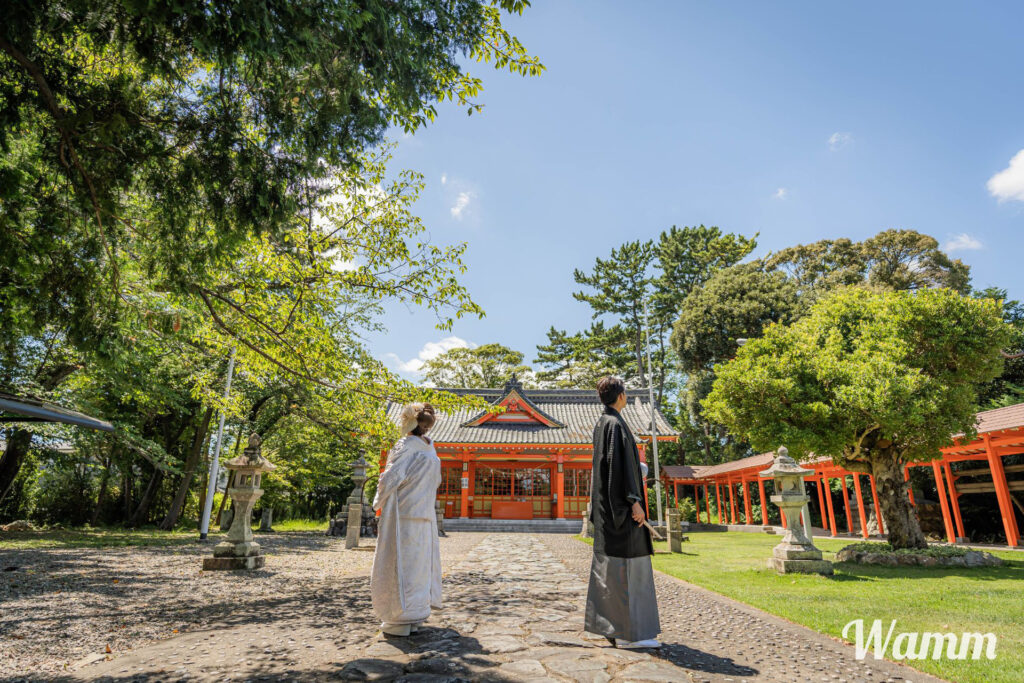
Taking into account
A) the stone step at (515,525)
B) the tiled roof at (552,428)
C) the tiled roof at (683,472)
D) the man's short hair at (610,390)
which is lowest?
the stone step at (515,525)

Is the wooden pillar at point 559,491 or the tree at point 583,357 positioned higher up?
the tree at point 583,357

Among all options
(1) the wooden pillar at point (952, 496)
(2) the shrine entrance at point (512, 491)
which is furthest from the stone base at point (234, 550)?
(1) the wooden pillar at point (952, 496)

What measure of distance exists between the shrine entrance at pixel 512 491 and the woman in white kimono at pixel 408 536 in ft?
54.4

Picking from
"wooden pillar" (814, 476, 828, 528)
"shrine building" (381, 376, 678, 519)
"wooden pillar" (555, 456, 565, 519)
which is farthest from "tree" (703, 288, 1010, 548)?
"wooden pillar" (555, 456, 565, 519)

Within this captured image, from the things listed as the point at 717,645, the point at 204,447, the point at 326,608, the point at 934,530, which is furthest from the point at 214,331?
the point at 934,530

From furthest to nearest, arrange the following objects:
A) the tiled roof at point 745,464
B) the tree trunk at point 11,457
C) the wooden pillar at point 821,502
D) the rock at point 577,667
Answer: the wooden pillar at point 821,502, the tiled roof at point 745,464, the tree trunk at point 11,457, the rock at point 577,667

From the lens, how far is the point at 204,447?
1733 centimetres

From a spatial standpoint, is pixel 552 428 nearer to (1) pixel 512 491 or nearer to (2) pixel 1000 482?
(1) pixel 512 491

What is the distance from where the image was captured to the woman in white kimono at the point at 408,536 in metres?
3.46

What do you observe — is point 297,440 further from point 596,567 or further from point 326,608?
point 596,567

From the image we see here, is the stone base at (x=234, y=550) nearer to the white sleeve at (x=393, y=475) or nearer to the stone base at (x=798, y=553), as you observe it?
the white sleeve at (x=393, y=475)

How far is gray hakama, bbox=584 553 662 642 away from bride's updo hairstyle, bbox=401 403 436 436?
1618 millimetres

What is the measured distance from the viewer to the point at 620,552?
10.9 feet

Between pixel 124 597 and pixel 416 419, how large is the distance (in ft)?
13.1
